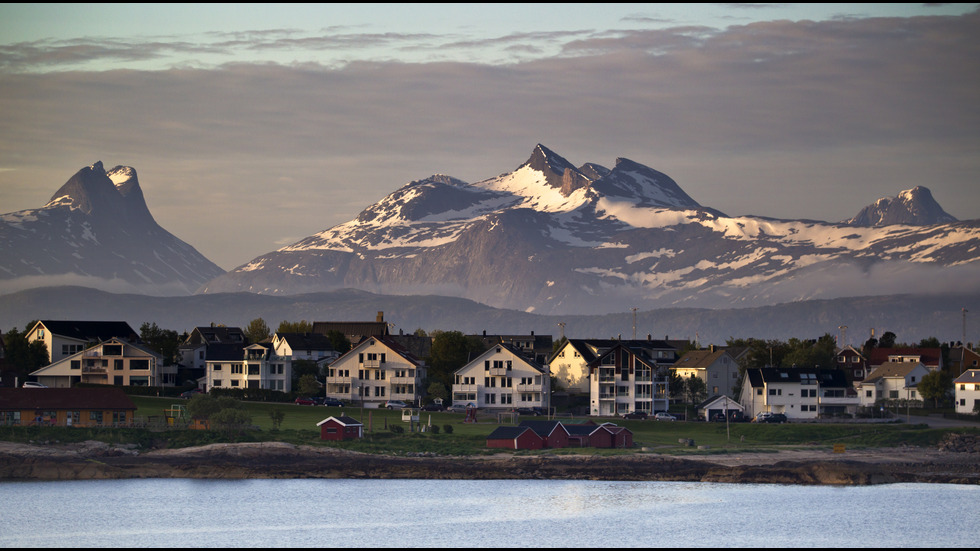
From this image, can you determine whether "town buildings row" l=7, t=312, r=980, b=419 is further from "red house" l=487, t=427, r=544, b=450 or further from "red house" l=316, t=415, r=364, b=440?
"red house" l=316, t=415, r=364, b=440

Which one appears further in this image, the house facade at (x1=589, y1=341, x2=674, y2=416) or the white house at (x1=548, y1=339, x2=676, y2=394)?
the white house at (x1=548, y1=339, x2=676, y2=394)

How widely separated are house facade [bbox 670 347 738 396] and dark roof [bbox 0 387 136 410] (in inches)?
2521

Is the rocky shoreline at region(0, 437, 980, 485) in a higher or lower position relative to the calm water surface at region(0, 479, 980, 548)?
higher

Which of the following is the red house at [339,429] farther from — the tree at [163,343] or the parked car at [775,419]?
the tree at [163,343]

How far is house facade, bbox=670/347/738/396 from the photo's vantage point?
15225 centimetres

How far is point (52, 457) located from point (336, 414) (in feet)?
93.4

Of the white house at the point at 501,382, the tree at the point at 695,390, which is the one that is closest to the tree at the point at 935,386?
the tree at the point at 695,390

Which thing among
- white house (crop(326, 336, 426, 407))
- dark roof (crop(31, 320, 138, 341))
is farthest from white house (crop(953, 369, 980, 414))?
dark roof (crop(31, 320, 138, 341))

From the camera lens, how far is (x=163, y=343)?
16075 centimetres

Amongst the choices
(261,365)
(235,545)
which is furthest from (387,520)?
(261,365)

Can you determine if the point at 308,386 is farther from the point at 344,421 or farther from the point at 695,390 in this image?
the point at 695,390

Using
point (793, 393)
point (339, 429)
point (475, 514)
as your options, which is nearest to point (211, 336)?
point (339, 429)

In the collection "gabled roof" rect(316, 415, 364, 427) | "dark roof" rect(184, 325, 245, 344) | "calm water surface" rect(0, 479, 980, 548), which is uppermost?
"dark roof" rect(184, 325, 245, 344)

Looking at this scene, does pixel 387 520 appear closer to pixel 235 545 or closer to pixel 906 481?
pixel 235 545
